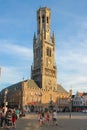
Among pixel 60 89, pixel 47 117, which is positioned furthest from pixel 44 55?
pixel 47 117

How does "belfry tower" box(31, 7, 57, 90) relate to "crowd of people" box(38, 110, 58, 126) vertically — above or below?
above

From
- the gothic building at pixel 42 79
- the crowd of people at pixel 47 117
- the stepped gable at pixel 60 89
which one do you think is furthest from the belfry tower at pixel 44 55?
the crowd of people at pixel 47 117

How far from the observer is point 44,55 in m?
125

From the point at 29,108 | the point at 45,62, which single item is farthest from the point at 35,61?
the point at 29,108

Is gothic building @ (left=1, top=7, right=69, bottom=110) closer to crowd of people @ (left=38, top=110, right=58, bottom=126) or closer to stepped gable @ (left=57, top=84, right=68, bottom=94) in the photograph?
stepped gable @ (left=57, top=84, right=68, bottom=94)

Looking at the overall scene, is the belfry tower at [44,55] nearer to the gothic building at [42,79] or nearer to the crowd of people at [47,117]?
the gothic building at [42,79]

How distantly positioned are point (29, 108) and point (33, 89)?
8271 millimetres

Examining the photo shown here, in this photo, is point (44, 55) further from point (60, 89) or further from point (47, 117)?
point (47, 117)

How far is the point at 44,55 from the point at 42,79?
10839 millimetres

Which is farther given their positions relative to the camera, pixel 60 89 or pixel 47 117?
pixel 60 89

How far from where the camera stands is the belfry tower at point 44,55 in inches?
4862

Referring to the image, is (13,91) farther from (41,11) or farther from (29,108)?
(41,11)

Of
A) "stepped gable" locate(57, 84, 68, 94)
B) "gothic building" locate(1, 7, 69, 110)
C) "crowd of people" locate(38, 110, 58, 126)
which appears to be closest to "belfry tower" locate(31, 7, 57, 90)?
"gothic building" locate(1, 7, 69, 110)

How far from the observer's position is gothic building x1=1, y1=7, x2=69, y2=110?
117m
